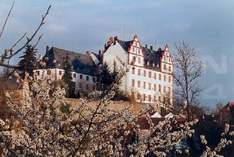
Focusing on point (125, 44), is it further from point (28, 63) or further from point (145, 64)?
point (28, 63)

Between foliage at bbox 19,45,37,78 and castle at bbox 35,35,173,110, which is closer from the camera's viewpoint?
foliage at bbox 19,45,37,78

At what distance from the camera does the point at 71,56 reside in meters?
66.1

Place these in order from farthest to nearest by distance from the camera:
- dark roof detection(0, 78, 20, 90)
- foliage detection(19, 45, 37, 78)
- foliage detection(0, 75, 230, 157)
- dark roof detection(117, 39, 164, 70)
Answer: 1. dark roof detection(117, 39, 164, 70)
2. foliage detection(0, 75, 230, 157)
3. dark roof detection(0, 78, 20, 90)
4. foliage detection(19, 45, 37, 78)

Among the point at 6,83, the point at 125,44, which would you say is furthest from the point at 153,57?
the point at 6,83

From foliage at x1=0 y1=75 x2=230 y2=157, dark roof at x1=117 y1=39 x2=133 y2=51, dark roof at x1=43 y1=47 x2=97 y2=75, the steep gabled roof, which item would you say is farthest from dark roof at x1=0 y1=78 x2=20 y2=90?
the steep gabled roof

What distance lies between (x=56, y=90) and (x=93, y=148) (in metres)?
0.92

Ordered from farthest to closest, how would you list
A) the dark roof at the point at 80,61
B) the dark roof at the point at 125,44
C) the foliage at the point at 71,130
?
the dark roof at the point at 125,44, the dark roof at the point at 80,61, the foliage at the point at 71,130

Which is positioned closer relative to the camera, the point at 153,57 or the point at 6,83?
the point at 6,83

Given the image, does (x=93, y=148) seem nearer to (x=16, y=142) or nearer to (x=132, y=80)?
(x=16, y=142)

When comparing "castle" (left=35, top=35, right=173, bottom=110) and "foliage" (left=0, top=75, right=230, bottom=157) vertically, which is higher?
"castle" (left=35, top=35, right=173, bottom=110)

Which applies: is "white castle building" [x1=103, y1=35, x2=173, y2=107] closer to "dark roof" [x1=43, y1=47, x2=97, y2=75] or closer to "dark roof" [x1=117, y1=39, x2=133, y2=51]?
"dark roof" [x1=117, y1=39, x2=133, y2=51]

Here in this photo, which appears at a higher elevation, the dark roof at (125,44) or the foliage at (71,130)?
the dark roof at (125,44)

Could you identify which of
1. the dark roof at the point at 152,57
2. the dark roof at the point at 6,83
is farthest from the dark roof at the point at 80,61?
the dark roof at the point at 6,83

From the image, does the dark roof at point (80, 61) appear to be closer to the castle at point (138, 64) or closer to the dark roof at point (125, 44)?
the castle at point (138, 64)
